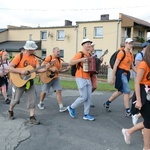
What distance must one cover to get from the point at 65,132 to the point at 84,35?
33405 millimetres

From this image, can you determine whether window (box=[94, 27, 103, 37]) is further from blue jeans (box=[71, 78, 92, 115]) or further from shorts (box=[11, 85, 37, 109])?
shorts (box=[11, 85, 37, 109])

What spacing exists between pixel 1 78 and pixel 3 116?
2.38m

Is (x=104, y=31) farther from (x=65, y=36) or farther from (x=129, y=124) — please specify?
(x=129, y=124)

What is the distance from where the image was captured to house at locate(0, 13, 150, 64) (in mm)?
35969

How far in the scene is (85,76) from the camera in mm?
6297

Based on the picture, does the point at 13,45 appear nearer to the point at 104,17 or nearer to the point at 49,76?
the point at 104,17

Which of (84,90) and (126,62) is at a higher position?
Result: (126,62)

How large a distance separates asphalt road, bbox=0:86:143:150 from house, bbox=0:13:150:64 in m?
27.2

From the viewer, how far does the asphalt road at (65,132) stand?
4.62m

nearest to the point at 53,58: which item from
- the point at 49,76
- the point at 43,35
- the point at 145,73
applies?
the point at 49,76

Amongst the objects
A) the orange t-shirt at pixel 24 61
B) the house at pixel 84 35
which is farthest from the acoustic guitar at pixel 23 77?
the house at pixel 84 35

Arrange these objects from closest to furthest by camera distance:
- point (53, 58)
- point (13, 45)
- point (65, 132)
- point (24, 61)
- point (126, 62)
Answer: point (65, 132), point (24, 61), point (126, 62), point (53, 58), point (13, 45)

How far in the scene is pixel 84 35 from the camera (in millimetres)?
38125

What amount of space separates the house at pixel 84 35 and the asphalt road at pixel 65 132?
27.2 metres
